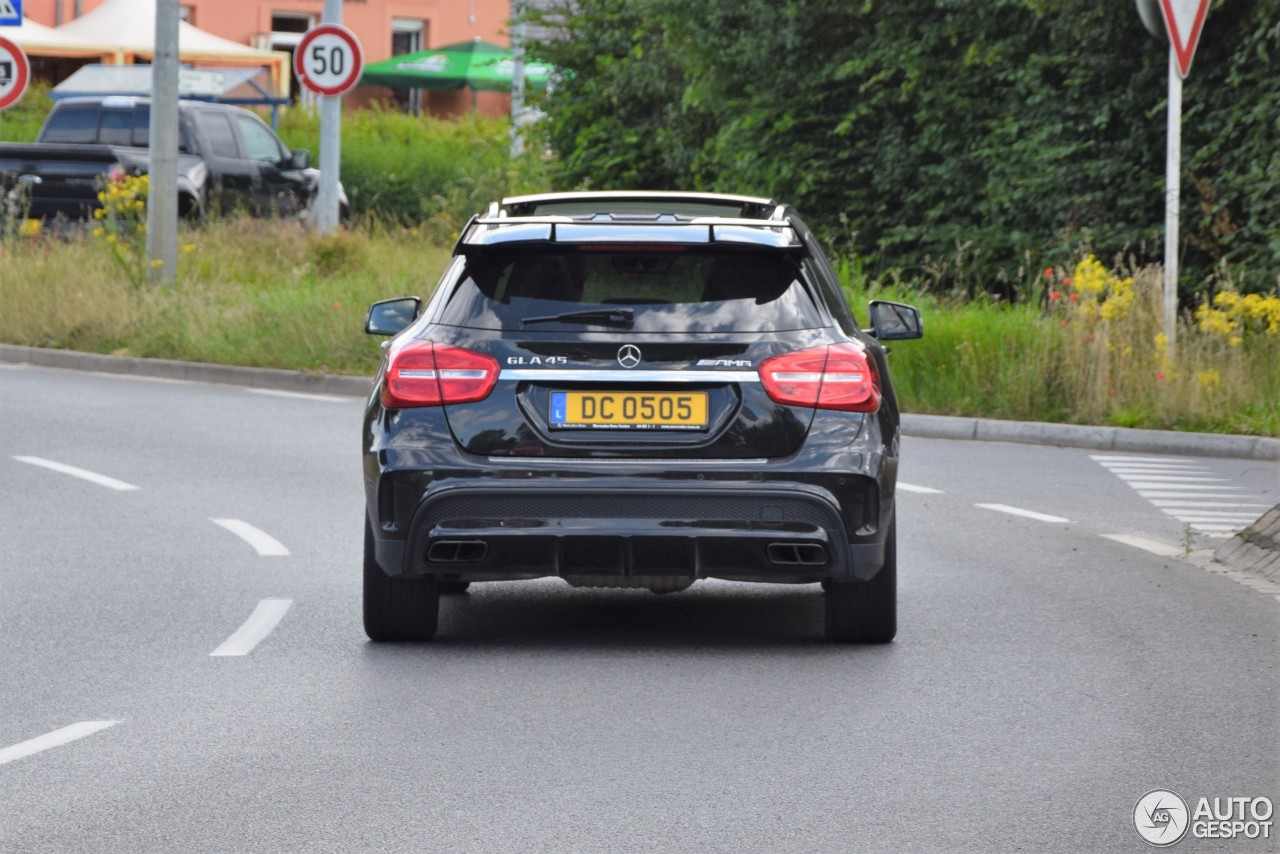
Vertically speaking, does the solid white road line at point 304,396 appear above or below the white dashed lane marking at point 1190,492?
above

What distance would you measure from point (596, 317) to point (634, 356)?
0.20m

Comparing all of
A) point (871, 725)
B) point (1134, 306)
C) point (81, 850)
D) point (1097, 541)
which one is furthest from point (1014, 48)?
point (81, 850)

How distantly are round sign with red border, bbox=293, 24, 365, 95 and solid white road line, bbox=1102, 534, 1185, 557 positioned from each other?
13607 millimetres

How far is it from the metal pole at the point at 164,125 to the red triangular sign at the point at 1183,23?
9.10 metres

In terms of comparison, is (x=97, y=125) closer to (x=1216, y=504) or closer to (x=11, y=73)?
(x=11, y=73)

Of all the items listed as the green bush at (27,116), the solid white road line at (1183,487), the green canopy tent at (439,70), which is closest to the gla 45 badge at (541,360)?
the solid white road line at (1183,487)

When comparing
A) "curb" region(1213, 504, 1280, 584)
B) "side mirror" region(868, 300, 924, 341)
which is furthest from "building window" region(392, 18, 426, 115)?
"side mirror" region(868, 300, 924, 341)

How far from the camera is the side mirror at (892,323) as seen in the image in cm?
891

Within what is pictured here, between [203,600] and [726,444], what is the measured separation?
8.17ft

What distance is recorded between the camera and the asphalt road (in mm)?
5504

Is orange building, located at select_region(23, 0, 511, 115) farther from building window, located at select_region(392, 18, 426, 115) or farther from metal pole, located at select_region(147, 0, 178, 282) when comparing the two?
metal pole, located at select_region(147, 0, 178, 282)

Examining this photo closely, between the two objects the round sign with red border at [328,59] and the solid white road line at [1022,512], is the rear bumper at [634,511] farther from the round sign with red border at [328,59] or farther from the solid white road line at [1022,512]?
the round sign with red border at [328,59]

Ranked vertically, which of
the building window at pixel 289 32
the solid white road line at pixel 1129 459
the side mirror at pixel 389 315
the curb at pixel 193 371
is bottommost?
the solid white road line at pixel 1129 459

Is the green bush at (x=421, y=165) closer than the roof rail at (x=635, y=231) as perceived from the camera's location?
No
